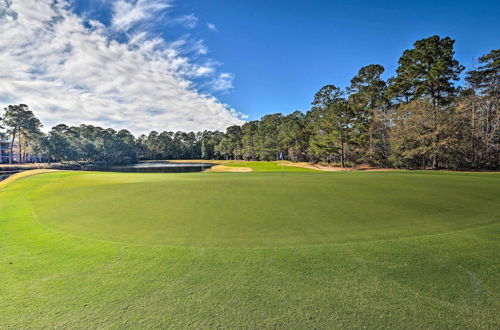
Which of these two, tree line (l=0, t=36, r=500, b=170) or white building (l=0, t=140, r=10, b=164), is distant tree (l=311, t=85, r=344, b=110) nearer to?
tree line (l=0, t=36, r=500, b=170)

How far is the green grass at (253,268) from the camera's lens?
109 inches

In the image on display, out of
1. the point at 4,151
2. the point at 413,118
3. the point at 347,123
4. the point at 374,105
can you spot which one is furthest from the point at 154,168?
the point at 4,151

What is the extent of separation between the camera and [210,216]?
7.23 meters

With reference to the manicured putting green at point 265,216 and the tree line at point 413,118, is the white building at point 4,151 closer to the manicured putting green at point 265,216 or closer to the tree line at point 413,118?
the tree line at point 413,118

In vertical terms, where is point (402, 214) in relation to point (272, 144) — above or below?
below

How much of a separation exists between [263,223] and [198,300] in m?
3.60

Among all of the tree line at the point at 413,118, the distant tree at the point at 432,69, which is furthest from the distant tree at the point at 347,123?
the distant tree at the point at 432,69

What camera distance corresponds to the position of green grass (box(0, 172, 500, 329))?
9.08ft

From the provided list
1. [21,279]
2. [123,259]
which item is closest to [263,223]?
[123,259]

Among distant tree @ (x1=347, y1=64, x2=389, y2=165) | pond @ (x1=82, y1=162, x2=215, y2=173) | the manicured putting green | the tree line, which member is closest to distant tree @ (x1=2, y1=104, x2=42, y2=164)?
the tree line

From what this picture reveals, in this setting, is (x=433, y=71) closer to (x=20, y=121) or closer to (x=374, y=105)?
(x=374, y=105)

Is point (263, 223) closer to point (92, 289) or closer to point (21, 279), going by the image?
point (92, 289)

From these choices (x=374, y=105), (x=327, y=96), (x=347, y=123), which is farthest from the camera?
(x=327, y=96)

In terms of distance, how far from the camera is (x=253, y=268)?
3938mm
